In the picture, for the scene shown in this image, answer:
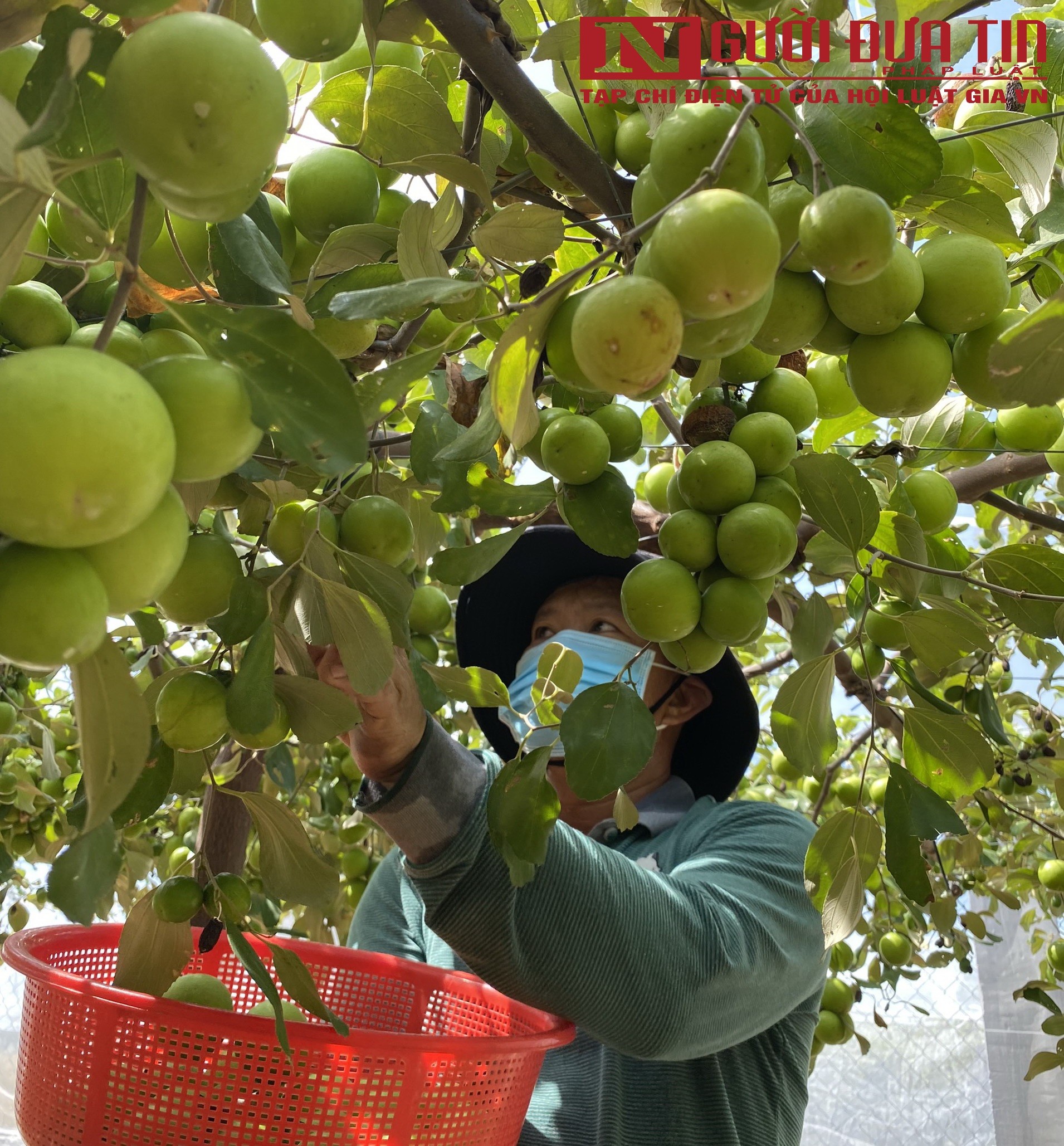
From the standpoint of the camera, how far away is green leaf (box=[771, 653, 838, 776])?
80 centimetres

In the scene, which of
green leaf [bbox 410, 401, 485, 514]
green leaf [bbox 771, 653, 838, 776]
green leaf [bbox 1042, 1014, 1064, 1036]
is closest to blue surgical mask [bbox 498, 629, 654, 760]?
green leaf [bbox 771, 653, 838, 776]

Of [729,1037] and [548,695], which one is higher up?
[548,695]

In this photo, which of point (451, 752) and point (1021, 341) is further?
point (451, 752)

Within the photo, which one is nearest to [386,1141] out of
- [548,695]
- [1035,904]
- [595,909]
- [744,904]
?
[595,909]

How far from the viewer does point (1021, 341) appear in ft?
1.48

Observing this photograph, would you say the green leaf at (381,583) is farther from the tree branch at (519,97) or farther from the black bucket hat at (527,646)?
the black bucket hat at (527,646)

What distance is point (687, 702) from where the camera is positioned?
5.62 feet

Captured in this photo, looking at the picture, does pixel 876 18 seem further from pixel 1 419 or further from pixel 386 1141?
pixel 386 1141

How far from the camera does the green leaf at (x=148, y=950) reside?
81cm

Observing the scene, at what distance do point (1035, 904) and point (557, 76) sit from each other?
3559 mm

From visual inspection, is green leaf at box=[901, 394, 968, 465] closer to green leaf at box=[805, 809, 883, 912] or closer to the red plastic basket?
green leaf at box=[805, 809, 883, 912]

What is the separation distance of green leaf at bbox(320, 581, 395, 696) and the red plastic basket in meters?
0.34

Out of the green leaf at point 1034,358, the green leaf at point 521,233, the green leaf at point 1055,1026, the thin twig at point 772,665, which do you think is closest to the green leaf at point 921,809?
the green leaf at point 1034,358

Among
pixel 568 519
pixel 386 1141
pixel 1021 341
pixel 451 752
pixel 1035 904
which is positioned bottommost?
pixel 1035 904
